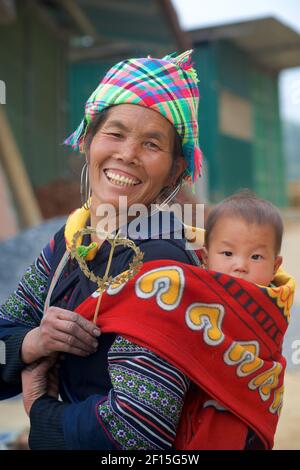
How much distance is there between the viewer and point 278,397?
1.38 m

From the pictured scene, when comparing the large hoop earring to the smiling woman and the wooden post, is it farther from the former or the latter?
the wooden post

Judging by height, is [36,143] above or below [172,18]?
below

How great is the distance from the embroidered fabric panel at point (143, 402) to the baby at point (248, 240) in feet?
1.45

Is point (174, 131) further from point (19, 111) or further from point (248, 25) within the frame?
point (248, 25)

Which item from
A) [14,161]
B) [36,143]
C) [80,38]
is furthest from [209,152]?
[14,161]

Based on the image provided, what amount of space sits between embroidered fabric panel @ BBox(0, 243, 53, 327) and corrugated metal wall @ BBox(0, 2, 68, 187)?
6.59 metres

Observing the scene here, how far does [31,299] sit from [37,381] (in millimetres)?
285

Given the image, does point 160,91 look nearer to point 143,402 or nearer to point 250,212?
point 250,212

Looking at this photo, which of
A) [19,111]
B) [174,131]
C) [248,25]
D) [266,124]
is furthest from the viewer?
[266,124]

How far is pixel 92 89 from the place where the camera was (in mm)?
6941

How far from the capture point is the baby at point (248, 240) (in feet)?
4.98

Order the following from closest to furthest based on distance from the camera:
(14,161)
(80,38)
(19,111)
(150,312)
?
(150,312)
(14,161)
(19,111)
(80,38)

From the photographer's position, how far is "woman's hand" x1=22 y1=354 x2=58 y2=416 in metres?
1.35

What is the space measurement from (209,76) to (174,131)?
36.8ft
